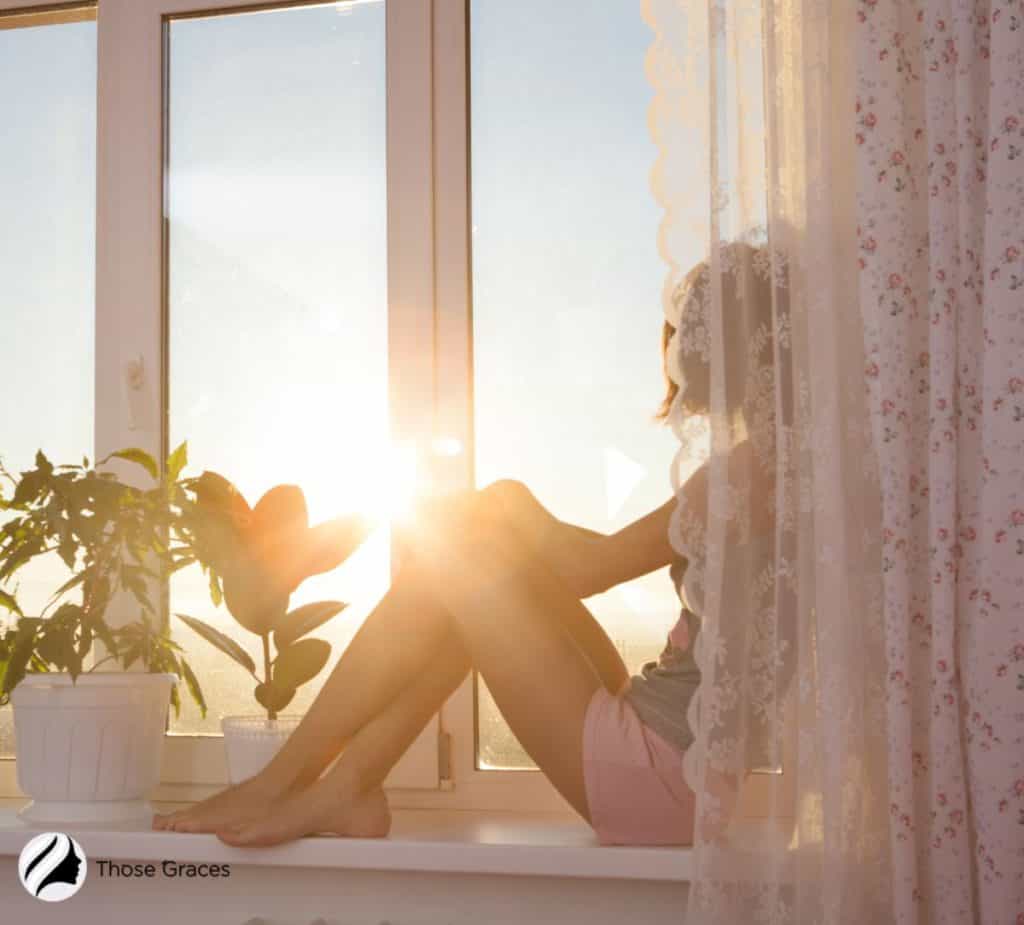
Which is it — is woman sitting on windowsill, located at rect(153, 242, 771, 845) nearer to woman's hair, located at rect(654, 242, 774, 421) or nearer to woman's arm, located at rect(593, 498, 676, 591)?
woman's arm, located at rect(593, 498, 676, 591)

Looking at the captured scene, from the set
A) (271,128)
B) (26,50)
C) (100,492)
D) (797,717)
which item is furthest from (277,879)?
A: (26,50)

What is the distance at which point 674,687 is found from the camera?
170cm

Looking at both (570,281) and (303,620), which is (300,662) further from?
(570,281)

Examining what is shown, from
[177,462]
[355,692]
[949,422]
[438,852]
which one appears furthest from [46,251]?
[949,422]

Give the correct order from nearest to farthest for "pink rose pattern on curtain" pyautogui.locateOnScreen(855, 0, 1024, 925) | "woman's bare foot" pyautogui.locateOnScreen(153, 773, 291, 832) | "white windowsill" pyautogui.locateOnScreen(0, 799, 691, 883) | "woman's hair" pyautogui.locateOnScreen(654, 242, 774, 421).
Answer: "pink rose pattern on curtain" pyautogui.locateOnScreen(855, 0, 1024, 925) → "woman's hair" pyautogui.locateOnScreen(654, 242, 774, 421) → "white windowsill" pyautogui.locateOnScreen(0, 799, 691, 883) → "woman's bare foot" pyautogui.locateOnScreen(153, 773, 291, 832)

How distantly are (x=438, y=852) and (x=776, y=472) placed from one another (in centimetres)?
65

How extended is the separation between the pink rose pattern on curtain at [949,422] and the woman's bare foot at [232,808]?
2.65 feet

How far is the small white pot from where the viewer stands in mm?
1877

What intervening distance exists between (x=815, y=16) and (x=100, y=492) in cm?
114

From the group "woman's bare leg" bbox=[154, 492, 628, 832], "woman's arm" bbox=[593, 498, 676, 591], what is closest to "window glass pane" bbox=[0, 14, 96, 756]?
"woman's bare leg" bbox=[154, 492, 628, 832]

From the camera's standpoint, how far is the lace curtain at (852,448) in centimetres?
140

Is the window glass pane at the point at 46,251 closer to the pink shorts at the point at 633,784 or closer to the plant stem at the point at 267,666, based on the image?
the plant stem at the point at 267,666

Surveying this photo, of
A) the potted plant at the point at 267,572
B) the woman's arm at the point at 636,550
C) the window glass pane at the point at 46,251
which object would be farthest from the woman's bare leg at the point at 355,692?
the window glass pane at the point at 46,251

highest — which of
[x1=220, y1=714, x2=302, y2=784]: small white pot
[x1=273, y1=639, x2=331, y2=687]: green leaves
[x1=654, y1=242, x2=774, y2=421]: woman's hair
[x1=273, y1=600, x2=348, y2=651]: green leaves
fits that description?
[x1=654, y1=242, x2=774, y2=421]: woman's hair
